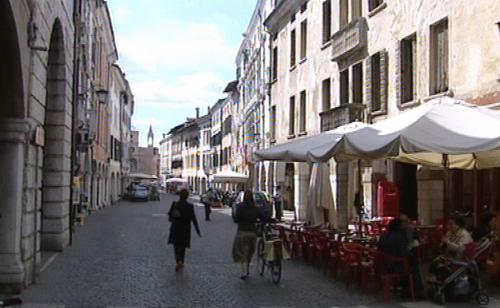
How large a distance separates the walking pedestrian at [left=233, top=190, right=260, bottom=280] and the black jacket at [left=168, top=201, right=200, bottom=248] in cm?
153

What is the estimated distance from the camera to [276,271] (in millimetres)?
11672

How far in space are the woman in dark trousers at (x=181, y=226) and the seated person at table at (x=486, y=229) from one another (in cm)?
539

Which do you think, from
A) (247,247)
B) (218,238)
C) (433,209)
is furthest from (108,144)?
(247,247)

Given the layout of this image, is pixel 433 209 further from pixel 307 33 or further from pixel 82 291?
pixel 307 33

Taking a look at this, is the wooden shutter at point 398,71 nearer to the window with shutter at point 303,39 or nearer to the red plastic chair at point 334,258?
the red plastic chair at point 334,258

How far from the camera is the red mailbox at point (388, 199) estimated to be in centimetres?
2002

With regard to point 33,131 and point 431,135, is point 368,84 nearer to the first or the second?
point 431,135

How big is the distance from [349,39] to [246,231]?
43.8ft

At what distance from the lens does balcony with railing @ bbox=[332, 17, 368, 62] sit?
74.3ft

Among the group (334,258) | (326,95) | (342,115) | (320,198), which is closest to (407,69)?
(342,115)

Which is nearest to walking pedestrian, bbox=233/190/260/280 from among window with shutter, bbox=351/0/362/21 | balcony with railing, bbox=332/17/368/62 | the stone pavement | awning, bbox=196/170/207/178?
the stone pavement

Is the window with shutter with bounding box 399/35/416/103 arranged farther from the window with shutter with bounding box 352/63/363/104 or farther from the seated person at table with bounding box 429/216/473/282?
the seated person at table with bounding box 429/216/473/282

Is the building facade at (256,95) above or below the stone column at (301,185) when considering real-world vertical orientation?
above

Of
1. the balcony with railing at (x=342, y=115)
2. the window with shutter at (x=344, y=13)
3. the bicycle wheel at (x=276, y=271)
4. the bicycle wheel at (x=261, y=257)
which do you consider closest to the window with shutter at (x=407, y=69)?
the balcony with railing at (x=342, y=115)
